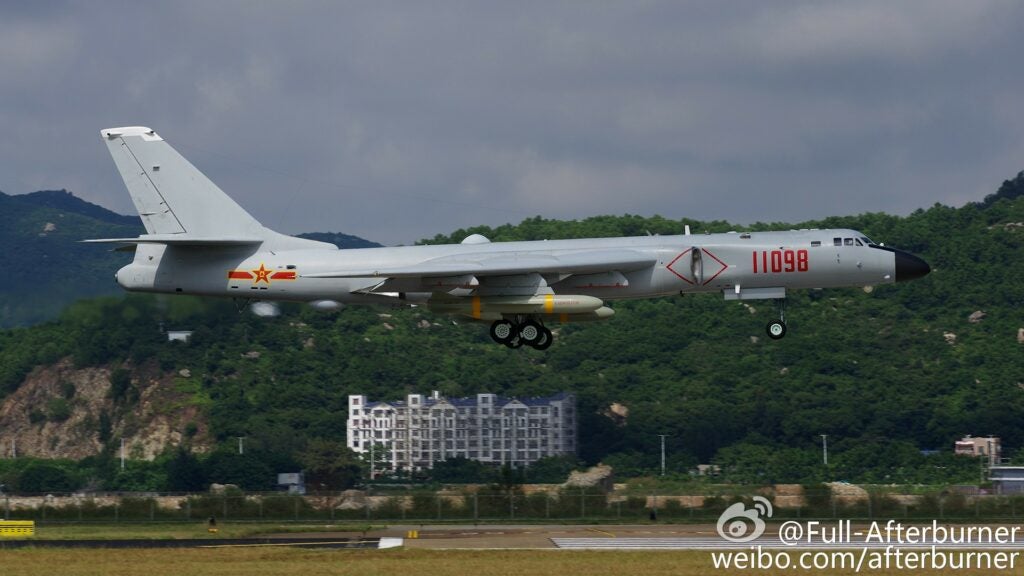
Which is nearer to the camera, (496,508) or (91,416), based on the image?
(496,508)

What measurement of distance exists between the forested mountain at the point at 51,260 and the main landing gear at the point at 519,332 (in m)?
11.6

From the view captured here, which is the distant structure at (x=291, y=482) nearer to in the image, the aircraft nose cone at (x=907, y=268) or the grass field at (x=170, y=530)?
the grass field at (x=170, y=530)

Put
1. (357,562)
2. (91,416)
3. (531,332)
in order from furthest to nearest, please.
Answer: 1. (91,416)
2. (531,332)
3. (357,562)

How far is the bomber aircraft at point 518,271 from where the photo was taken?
136 ft

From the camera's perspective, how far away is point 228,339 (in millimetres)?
97062

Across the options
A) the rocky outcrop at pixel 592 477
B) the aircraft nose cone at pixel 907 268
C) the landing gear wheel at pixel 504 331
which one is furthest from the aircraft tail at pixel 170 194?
the rocky outcrop at pixel 592 477

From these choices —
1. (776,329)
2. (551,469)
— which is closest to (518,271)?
(776,329)

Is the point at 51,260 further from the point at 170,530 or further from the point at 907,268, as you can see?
the point at 907,268

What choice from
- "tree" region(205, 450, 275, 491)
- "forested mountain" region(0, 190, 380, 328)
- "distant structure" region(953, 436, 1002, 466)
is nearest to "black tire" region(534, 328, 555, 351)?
"forested mountain" region(0, 190, 380, 328)

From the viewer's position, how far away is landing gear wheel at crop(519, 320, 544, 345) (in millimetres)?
42688

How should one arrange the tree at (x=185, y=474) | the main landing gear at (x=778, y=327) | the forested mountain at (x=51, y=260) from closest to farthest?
the main landing gear at (x=778, y=327) → the forested mountain at (x=51, y=260) → the tree at (x=185, y=474)

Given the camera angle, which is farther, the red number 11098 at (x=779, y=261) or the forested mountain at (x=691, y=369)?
the forested mountain at (x=691, y=369)

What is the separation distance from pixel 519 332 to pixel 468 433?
139ft

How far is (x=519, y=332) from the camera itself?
42.8 metres
